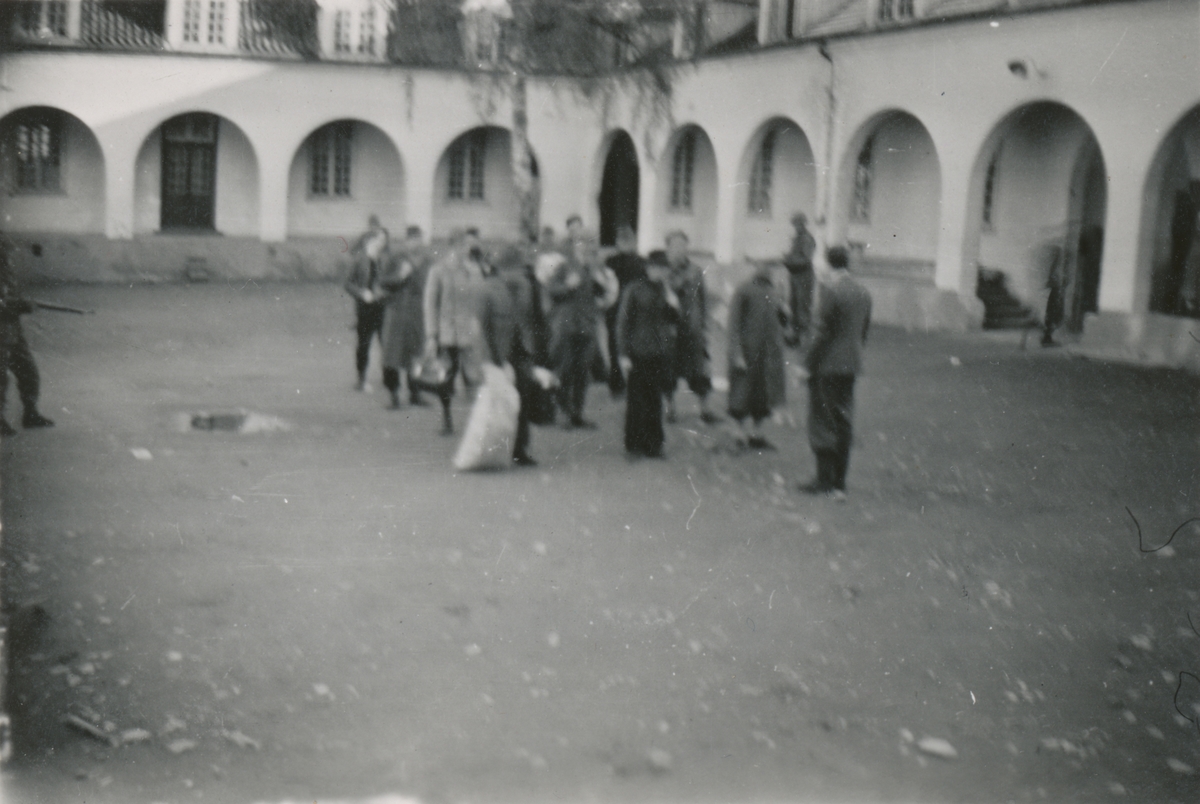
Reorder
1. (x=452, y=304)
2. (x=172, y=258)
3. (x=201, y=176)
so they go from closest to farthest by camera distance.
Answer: (x=452, y=304) < (x=172, y=258) < (x=201, y=176)

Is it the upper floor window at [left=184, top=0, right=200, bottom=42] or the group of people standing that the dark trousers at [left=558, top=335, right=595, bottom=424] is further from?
the upper floor window at [left=184, top=0, right=200, bottom=42]

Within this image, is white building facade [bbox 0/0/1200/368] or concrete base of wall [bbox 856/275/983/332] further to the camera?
concrete base of wall [bbox 856/275/983/332]

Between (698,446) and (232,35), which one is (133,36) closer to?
(232,35)

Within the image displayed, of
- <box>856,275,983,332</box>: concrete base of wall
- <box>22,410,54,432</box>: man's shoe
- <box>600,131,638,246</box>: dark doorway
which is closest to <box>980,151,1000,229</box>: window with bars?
<box>856,275,983,332</box>: concrete base of wall

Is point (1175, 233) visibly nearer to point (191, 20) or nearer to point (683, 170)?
point (683, 170)

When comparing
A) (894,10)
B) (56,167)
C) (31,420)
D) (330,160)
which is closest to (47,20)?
(56,167)

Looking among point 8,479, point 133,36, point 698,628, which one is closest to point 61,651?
point 698,628

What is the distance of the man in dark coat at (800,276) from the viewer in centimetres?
1884

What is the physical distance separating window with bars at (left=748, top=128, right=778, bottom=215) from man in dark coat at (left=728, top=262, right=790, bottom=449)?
15.6m

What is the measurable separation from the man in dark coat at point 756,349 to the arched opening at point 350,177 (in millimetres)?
21547

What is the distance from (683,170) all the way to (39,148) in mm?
14247

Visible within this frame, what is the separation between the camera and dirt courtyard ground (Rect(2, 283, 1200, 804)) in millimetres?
5395

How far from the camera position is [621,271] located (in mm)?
14789

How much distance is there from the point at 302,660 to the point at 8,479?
453cm
